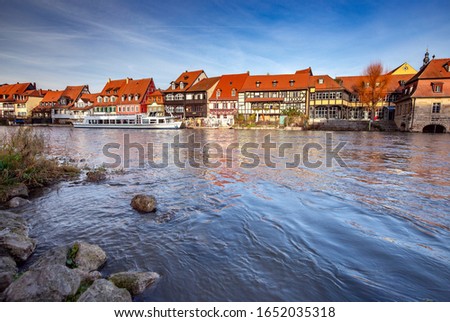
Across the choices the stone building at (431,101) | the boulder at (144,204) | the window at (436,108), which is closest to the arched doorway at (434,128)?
the stone building at (431,101)

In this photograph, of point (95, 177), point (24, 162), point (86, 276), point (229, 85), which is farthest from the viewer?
point (229, 85)

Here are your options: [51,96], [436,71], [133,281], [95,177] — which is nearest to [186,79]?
[51,96]

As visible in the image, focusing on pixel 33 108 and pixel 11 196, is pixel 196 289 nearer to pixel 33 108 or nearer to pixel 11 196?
pixel 11 196

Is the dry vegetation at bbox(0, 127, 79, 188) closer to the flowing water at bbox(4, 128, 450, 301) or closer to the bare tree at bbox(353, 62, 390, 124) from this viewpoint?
the flowing water at bbox(4, 128, 450, 301)

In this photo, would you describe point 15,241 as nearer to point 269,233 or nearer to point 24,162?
point 269,233

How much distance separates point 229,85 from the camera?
62.8m

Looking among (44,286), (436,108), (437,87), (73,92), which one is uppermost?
(73,92)

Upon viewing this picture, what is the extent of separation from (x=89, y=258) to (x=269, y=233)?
3.34 m

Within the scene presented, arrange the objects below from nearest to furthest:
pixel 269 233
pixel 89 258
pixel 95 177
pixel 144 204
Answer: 1. pixel 89 258
2. pixel 269 233
3. pixel 144 204
4. pixel 95 177

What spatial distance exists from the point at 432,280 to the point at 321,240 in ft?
5.91

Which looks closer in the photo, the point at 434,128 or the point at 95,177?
the point at 95,177

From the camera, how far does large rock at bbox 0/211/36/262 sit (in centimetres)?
484

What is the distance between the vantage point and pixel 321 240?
18.8 feet

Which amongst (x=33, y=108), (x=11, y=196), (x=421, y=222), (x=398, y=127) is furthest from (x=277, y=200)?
(x=33, y=108)
